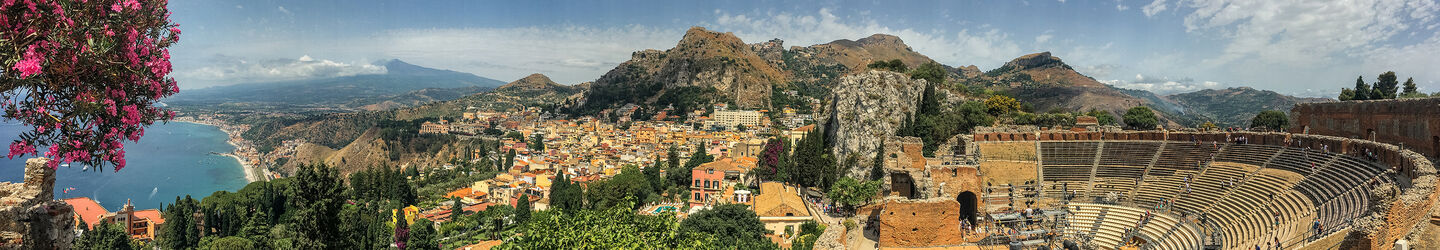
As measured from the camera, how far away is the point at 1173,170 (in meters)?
30.9

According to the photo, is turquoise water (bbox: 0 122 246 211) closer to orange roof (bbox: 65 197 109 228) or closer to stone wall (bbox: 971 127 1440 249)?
orange roof (bbox: 65 197 109 228)

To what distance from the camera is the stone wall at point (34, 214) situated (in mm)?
6781

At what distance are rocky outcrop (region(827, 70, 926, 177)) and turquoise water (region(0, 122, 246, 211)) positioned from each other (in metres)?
89.9

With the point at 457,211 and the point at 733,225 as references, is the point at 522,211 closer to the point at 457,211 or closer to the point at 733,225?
the point at 457,211

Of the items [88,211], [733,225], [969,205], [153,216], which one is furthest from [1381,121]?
[88,211]

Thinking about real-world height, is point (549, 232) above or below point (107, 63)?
below

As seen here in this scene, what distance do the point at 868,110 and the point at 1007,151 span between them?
1769cm

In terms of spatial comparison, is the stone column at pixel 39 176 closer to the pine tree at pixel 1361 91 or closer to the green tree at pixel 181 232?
the green tree at pixel 181 232

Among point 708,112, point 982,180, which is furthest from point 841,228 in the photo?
point 708,112

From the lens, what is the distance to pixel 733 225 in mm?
33562

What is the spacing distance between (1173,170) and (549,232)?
30488 mm

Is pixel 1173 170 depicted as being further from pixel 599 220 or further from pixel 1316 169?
pixel 599 220

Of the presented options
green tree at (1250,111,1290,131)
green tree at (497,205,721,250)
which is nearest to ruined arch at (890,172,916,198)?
green tree at (497,205,721,250)

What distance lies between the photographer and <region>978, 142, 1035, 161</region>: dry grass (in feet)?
119
